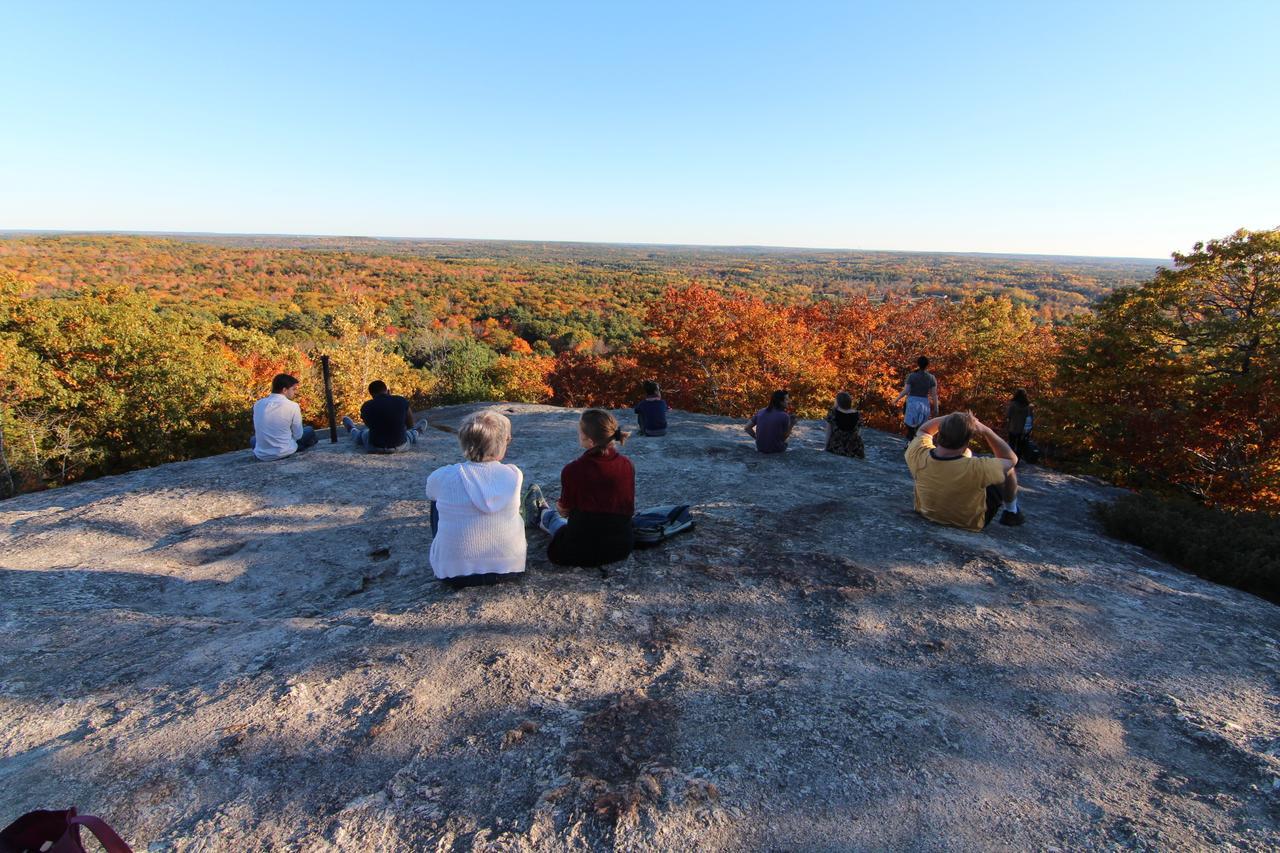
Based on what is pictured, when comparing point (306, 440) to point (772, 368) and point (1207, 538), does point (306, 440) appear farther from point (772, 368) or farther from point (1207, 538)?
point (772, 368)

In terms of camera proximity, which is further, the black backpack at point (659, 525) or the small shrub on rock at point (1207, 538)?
the small shrub on rock at point (1207, 538)

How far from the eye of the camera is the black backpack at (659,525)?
485 centimetres

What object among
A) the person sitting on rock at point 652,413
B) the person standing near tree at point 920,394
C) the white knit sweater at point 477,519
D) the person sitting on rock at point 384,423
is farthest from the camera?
the person sitting on rock at point 652,413

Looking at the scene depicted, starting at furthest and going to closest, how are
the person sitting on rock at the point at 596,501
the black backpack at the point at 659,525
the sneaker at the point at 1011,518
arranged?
the sneaker at the point at 1011,518 → the black backpack at the point at 659,525 → the person sitting on rock at the point at 596,501

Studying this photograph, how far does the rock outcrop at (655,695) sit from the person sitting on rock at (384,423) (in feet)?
9.02

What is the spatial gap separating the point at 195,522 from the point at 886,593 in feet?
23.3

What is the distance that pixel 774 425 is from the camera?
8172 mm

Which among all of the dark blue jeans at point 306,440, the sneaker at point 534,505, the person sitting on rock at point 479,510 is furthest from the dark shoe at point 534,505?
the dark blue jeans at point 306,440

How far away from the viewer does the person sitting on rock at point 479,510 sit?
3.61 meters

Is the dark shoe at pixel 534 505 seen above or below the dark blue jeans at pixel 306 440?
above

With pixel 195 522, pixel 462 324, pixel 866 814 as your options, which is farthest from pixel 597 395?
pixel 462 324

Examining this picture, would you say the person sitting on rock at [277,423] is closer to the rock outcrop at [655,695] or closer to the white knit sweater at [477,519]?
the rock outcrop at [655,695]

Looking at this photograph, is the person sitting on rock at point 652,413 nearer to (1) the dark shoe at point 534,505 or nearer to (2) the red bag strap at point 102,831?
(1) the dark shoe at point 534,505

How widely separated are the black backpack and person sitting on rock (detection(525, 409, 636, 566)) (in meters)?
0.40
